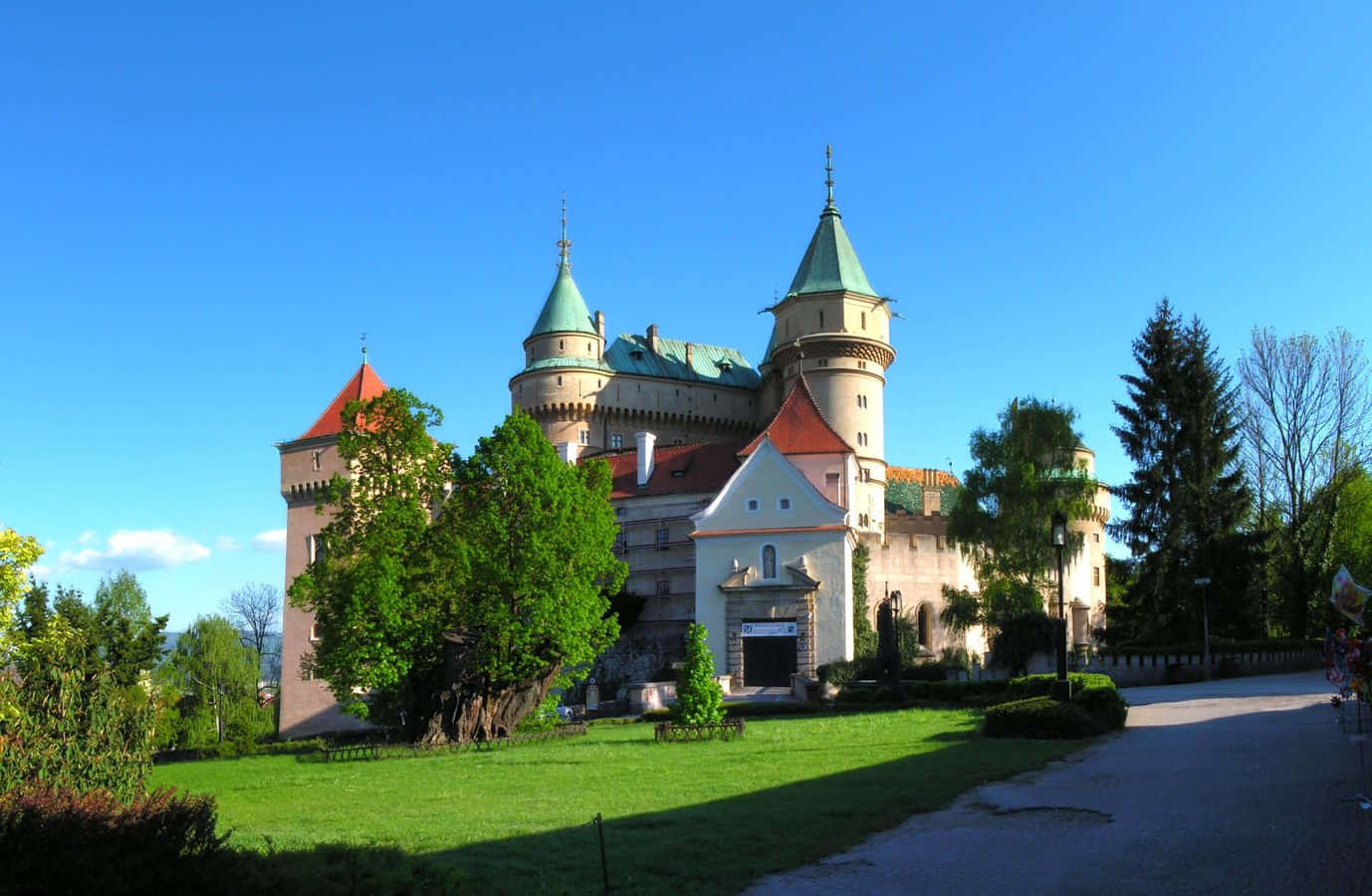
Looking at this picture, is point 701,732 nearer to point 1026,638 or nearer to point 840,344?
point 1026,638

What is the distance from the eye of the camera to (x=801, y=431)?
181 feet

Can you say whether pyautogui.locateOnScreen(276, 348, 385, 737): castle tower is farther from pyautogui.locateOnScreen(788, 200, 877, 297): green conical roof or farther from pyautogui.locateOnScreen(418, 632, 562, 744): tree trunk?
pyautogui.locateOnScreen(418, 632, 562, 744): tree trunk

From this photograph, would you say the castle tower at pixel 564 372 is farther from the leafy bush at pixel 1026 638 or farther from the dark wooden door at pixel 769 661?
the leafy bush at pixel 1026 638

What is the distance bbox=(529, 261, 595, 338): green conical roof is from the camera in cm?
7469

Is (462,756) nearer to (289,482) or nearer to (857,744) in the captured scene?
(857,744)

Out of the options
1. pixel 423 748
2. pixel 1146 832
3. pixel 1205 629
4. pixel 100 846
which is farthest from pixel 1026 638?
pixel 100 846

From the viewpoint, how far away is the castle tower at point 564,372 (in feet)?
240

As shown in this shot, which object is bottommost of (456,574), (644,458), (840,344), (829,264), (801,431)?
(456,574)

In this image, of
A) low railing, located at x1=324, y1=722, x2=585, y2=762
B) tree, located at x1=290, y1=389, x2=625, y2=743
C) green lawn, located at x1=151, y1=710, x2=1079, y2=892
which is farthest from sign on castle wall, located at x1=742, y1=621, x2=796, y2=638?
green lawn, located at x1=151, y1=710, x2=1079, y2=892

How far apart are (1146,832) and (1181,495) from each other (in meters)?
40.1

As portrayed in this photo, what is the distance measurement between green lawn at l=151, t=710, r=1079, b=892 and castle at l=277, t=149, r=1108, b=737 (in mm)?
15298

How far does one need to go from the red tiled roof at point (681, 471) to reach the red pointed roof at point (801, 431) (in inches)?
132

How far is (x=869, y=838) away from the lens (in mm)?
13398

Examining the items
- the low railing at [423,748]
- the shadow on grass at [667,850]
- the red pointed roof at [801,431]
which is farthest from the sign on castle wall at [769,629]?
the shadow on grass at [667,850]
